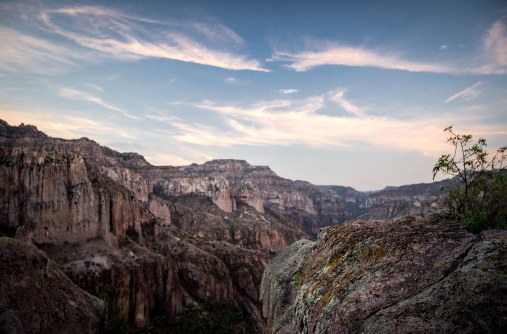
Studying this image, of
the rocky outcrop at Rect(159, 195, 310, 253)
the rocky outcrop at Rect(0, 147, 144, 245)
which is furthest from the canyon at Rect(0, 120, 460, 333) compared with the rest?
the rocky outcrop at Rect(159, 195, 310, 253)

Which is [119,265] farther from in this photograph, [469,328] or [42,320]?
[469,328]

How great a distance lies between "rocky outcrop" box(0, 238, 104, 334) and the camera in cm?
1505

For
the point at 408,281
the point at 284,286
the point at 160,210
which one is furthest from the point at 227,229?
the point at 408,281

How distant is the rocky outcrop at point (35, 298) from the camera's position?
15055 mm

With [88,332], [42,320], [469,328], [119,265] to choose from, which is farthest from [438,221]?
[119,265]

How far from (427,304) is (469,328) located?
771 millimetres

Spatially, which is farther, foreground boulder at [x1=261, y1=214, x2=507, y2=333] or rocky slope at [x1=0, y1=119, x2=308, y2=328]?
rocky slope at [x1=0, y1=119, x2=308, y2=328]

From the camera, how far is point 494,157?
28.3 feet

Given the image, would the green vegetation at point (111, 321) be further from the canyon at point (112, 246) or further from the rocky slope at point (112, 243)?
the rocky slope at point (112, 243)

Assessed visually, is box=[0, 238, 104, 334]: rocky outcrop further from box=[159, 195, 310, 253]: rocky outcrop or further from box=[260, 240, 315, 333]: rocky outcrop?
box=[159, 195, 310, 253]: rocky outcrop

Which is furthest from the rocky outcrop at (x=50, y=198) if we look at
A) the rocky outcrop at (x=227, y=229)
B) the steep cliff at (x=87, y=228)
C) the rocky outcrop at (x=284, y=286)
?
the rocky outcrop at (x=227, y=229)

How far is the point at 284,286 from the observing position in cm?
1220

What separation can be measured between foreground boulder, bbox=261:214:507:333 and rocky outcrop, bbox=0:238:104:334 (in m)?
16.0

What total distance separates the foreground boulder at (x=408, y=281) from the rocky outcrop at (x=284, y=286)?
12.3 ft
